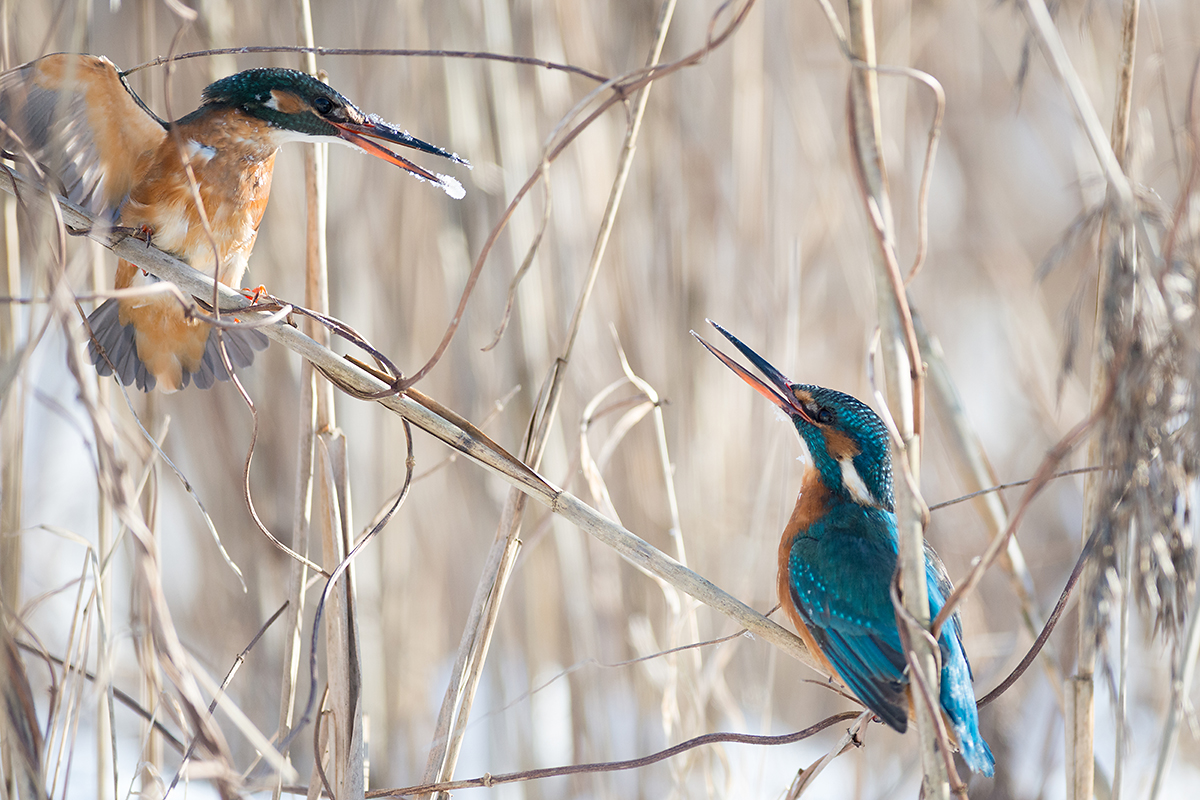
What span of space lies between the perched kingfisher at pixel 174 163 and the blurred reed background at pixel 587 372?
334 millimetres

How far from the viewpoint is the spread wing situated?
1.20 metres

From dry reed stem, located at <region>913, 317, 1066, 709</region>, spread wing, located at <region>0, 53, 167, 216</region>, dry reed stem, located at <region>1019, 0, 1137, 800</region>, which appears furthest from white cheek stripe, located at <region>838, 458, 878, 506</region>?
spread wing, located at <region>0, 53, 167, 216</region>

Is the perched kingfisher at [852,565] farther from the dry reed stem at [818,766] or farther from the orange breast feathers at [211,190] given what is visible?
the orange breast feathers at [211,190]

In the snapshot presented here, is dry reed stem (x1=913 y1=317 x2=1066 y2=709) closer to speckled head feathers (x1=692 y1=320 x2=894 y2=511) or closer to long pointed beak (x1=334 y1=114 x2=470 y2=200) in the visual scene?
speckled head feathers (x1=692 y1=320 x2=894 y2=511)

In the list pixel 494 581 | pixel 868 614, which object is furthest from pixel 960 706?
pixel 494 581

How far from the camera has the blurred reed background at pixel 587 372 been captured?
206 centimetres

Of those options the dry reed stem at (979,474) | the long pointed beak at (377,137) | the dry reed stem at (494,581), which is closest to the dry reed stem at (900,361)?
the dry reed stem at (494,581)

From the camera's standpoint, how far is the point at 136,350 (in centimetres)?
144

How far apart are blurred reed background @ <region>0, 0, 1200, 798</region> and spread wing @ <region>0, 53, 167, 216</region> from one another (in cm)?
36

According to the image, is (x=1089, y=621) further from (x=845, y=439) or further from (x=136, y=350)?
(x=136, y=350)

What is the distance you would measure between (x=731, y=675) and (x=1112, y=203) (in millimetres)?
2273

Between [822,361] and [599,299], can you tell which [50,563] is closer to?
[599,299]

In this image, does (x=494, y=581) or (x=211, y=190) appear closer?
(x=494, y=581)

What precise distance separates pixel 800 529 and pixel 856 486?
132 mm
